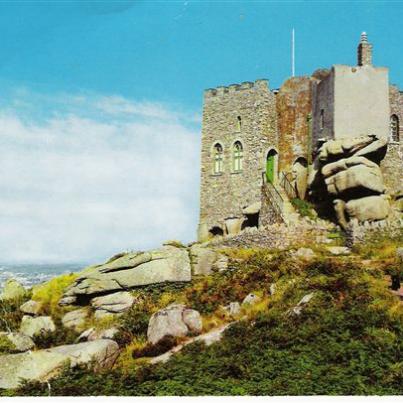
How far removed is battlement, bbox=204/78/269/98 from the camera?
41250 mm

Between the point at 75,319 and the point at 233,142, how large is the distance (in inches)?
822

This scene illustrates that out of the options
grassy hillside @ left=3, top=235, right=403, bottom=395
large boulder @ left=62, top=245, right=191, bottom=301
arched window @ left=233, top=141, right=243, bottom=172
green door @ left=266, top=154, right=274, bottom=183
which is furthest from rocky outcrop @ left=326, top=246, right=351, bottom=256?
arched window @ left=233, top=141, right=243, bottom=172

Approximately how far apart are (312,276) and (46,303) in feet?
32.8

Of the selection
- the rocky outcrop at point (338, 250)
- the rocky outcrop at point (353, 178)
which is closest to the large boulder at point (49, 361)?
the rocky outcrop at point (338, 250)

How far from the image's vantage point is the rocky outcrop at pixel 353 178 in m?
32.8

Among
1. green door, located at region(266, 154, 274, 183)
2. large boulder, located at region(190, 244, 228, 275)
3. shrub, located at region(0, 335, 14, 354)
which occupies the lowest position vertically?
shrub, located at region(0, 335, 14, 354)

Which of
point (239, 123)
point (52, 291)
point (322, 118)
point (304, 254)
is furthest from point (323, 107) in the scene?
point (52, 291)

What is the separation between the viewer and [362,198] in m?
33.2

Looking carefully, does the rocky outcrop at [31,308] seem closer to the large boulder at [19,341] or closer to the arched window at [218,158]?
the large boulder at [19,341]

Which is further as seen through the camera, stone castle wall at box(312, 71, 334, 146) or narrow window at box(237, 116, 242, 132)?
narrow window at box(237, 116, 242, 132)

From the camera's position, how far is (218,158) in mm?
42062

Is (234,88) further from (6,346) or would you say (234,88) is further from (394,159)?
(6,346)

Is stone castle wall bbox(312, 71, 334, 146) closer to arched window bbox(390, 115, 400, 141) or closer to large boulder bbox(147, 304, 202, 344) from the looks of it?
arched window bbox(390, 115, 400, 141)

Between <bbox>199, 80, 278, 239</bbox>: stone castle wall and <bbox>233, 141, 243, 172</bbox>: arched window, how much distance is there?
215mm
